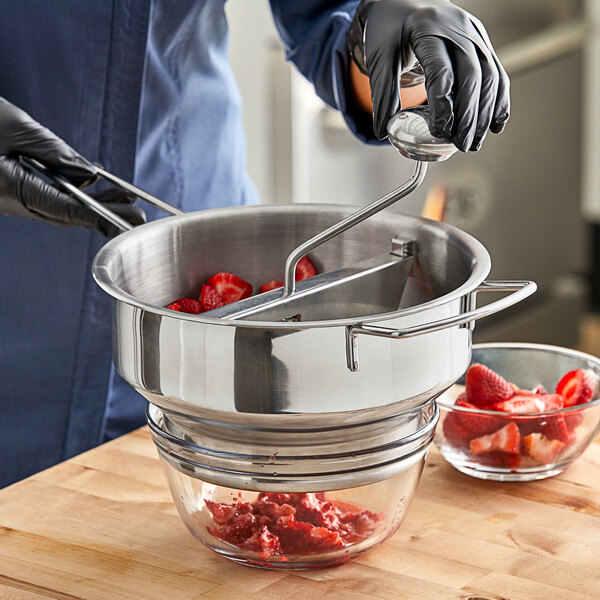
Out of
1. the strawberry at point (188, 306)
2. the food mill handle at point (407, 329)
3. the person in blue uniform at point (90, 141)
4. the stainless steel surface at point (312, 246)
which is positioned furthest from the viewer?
the person in blue uniform at point (90, 141)

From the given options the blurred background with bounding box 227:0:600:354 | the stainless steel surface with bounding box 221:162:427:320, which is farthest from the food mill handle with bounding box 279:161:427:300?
the blurred background with bounding box 227:0:600:354

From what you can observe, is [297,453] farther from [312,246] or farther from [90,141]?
[90,141]

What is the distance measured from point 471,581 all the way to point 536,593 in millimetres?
46

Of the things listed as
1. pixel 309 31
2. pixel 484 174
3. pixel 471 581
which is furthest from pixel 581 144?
pixel 471 581

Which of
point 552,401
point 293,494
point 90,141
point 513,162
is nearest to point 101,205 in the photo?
point 90,141

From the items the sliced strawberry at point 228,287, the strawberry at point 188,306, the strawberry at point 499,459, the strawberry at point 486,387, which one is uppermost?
the sliced strawberry at point 228,287

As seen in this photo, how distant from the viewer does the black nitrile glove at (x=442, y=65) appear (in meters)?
0.68

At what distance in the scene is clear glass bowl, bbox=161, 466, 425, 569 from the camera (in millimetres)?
672

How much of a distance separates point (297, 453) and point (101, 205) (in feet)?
1.08

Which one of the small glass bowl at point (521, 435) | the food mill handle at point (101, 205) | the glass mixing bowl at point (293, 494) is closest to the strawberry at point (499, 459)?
the small glass bowl at point (521, 435)

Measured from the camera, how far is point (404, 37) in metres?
0.74

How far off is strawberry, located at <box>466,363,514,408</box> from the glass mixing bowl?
0.14 meters

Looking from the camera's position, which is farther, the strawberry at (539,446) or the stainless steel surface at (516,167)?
the stainless steel surface at (516,167)

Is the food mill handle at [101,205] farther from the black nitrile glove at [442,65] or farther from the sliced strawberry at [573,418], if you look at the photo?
the sliced strawberry at [573,418]
